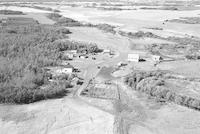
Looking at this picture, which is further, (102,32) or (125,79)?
(102,32)

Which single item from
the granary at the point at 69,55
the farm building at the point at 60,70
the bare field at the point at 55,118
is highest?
the granary at the point at 69,55

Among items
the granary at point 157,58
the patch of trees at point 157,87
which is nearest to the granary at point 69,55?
the patch of trees at point 157,87

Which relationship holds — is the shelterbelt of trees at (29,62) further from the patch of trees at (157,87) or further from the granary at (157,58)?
the granary at (157,58)

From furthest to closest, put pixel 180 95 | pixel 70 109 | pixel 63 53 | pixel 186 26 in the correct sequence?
pixel 186 26 < pixel 63 53 < pixel 180 95 < pixel 70 109

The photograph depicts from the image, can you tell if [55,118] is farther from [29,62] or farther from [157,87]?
[29,62]

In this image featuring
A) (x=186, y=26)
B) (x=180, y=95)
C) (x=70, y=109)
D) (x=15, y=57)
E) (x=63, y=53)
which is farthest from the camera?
(x=186, y=26)

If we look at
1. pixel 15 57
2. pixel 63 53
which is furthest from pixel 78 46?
pixel 15 57

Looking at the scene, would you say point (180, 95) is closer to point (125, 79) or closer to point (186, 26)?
point (125, 79)

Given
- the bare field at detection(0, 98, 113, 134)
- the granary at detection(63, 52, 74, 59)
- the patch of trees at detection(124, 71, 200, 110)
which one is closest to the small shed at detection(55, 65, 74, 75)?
the granary at detection(63, 52, 74, 59)
